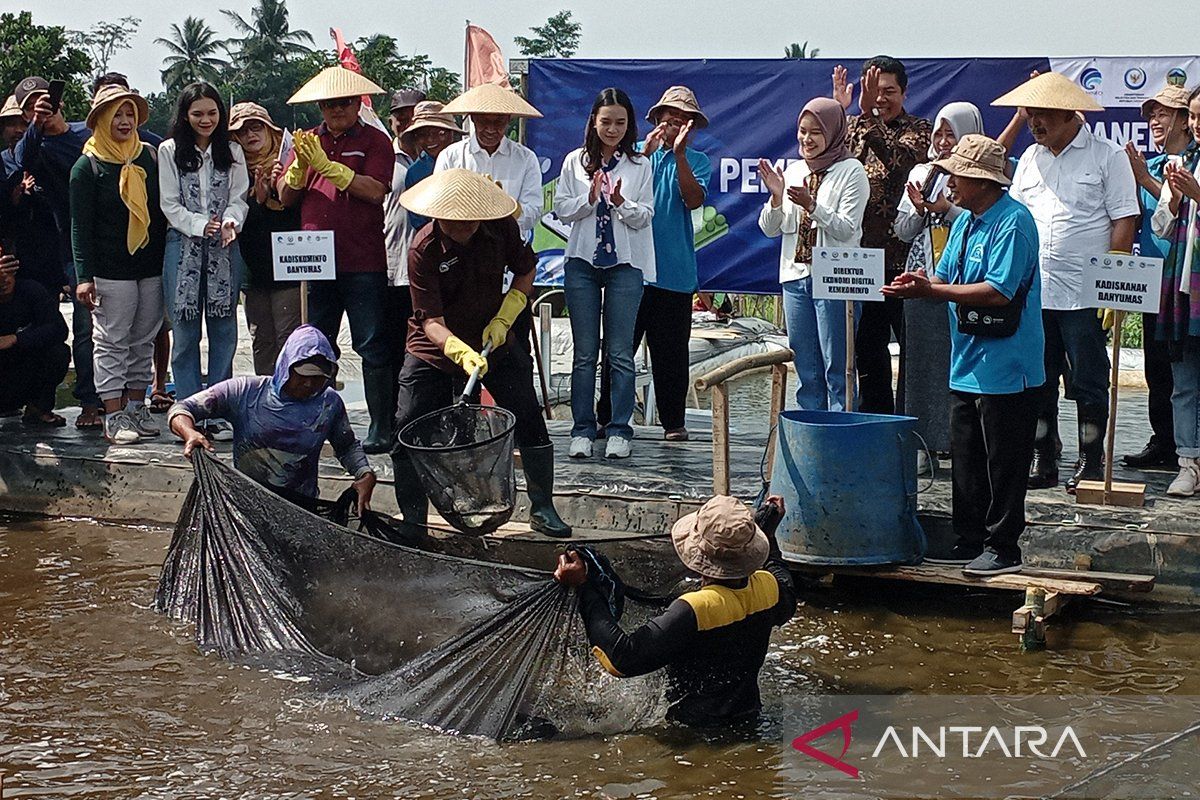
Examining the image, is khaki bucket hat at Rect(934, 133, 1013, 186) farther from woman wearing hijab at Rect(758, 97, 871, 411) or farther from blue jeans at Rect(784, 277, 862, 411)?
blue jeans at Rect(784, 277, 862, 411)

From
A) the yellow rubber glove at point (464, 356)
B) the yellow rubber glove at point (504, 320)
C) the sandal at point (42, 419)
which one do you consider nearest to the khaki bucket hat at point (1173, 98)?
the yellow rubber glove at point (504, 320)

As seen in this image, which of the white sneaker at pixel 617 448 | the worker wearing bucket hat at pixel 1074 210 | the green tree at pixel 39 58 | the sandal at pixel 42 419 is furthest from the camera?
the green tree at pixel 39 58

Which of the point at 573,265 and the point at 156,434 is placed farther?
the point at 156,434

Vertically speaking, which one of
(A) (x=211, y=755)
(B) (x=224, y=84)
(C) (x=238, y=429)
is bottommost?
(A) (x=211, y=755)

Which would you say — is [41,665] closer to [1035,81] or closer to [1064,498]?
[1064,498]

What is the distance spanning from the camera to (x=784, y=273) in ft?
26.5

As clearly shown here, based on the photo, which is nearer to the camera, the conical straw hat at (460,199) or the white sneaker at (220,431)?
the conical straw hat at (460,199)

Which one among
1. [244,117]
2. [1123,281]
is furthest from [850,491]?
[244,117]

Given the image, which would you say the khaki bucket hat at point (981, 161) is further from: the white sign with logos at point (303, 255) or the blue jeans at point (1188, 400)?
the white sign with logos at point (303, 255)

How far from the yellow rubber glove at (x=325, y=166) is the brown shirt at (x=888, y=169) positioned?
2.93 metres

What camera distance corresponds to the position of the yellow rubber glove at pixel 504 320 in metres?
7.02

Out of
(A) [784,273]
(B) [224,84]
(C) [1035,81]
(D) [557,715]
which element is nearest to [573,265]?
(A) [784,273]

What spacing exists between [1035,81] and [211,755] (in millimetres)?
5179

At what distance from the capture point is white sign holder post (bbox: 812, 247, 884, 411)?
24.3 ft
